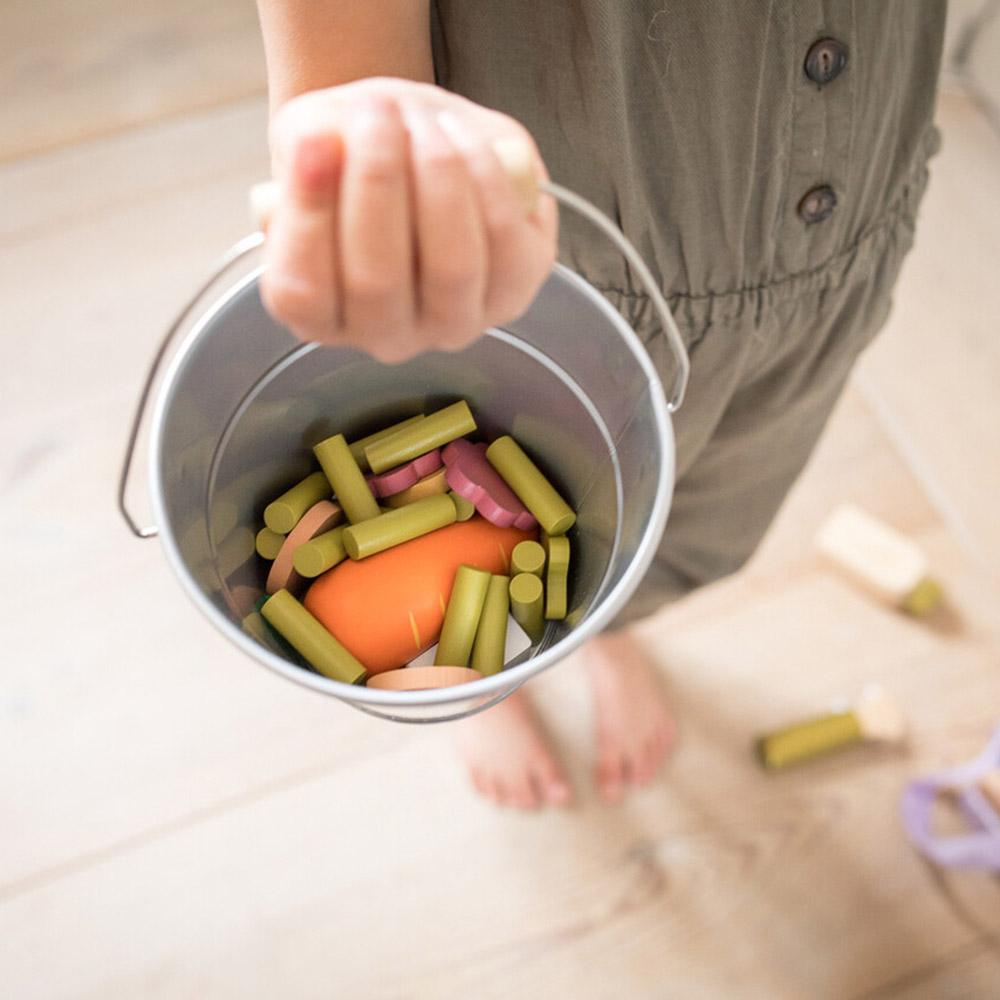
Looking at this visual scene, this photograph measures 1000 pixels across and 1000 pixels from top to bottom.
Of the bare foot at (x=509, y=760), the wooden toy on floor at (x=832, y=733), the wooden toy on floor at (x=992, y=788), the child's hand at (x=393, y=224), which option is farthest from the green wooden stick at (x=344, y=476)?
the wooden toy on floor at (x=992, y=788)

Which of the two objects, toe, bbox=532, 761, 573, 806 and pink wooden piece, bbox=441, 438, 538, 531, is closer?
pink wooden piece, bbox=441, 438, 538, 531

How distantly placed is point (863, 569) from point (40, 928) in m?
0.84

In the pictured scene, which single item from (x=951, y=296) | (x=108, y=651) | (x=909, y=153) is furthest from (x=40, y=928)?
(x=951, y=296)

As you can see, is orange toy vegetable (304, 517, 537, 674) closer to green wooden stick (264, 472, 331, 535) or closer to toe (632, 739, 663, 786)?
green wooden stick (264, 472, 331, 535)

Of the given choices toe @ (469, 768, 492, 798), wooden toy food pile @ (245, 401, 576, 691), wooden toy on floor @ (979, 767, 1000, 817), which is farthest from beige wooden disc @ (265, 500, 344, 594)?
wooden toy on floor @ (979, 767, 1000, 817)

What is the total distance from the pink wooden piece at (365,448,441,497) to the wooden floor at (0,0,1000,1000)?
448mm

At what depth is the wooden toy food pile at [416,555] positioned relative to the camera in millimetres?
486

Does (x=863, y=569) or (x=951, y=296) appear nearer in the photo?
(x=863, y=569)

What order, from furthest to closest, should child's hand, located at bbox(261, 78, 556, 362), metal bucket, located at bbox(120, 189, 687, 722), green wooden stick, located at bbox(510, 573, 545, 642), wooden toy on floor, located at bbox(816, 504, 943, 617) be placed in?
1. wooden toy on floor, located at bbox(816, 504, 943, 617)
2. green wooden stick, located at bbox(510, 573, 545, 642)
3. metal bucket, located at bbox(120, 189, 687, 722)
4. child's hand, located at bbox(261, 78, 556, 362)

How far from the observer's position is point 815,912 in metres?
0.86

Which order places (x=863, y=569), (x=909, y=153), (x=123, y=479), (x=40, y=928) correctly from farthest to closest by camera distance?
(x=863, y=569), (x=40, y=928), (x=909, y=153), (x=123, y=479)

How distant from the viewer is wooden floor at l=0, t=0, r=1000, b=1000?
2.77 feet

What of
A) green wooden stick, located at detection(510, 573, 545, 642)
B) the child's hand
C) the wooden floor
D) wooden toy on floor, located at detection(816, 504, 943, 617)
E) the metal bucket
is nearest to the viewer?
the child's hand

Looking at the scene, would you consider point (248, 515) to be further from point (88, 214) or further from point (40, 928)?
point (88, 214)
